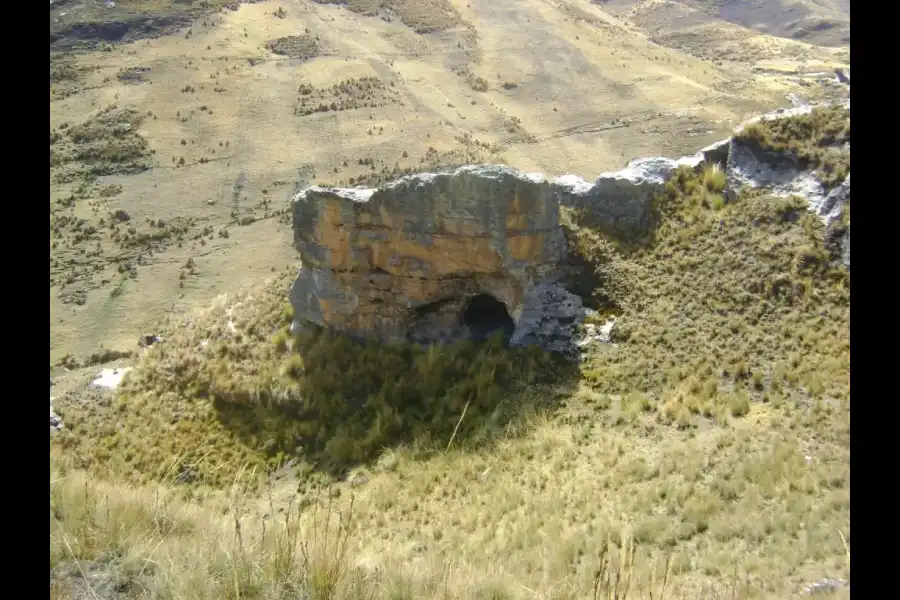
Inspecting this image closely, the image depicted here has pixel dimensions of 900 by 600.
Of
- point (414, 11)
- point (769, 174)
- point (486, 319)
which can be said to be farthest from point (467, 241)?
point (414, 11)

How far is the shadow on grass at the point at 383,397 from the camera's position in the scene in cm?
1045

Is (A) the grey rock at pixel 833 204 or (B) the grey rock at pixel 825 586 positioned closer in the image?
(B) the grey rock at pixel 825 586

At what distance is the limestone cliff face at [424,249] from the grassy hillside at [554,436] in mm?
846

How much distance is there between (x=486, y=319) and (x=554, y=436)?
188 inches

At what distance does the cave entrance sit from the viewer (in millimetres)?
12500

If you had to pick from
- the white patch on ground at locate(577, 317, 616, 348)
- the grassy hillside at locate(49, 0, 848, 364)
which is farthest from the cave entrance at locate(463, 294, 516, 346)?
the grassy hillside at locate(49, 0, 848, 364)

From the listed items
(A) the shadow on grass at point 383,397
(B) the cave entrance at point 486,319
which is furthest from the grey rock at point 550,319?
(B) the cave entrance at point 486,319

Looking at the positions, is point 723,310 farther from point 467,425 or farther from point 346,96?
point 346,96

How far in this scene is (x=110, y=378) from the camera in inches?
637

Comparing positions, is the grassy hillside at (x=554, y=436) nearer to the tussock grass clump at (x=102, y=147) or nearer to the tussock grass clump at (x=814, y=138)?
the tussock grass clump at (x=814, y=138)

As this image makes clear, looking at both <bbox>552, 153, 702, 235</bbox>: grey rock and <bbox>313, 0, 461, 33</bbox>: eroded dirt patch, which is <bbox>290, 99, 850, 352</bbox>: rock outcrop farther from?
<bbox>313, 0, 461, 33</bbox>: eroded dirt patch

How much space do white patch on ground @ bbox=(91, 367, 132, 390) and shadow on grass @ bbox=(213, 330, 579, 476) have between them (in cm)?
407

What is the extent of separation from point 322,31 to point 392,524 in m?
54.9

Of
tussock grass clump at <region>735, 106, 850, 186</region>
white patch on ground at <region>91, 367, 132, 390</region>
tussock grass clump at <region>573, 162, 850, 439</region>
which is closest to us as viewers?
tussock grass clump at <region>573, 162, 850, 439</region>
